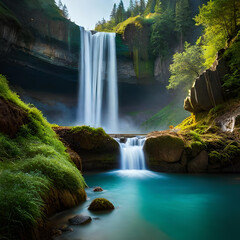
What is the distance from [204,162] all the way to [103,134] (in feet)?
16.8

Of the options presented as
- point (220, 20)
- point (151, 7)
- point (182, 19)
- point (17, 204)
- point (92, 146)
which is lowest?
point (17, 204)

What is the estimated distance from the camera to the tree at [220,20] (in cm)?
1321

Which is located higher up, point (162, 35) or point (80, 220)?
point (162, 35)

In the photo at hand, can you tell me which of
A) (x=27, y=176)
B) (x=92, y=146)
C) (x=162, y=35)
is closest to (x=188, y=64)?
(x=162, y=35)

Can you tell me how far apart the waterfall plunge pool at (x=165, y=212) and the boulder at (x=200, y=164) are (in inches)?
56.2

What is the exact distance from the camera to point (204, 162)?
888 centimetres

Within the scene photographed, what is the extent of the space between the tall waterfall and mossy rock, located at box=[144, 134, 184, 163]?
61.2 feet

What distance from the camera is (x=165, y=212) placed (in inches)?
167

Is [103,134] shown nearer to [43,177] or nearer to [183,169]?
[183,169]

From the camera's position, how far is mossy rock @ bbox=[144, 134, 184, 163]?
9234mm

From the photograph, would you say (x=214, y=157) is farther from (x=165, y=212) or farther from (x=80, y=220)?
(x=80, y=220)

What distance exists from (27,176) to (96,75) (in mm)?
25186

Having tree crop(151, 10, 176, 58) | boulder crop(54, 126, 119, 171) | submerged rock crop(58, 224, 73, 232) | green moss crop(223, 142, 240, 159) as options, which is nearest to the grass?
submerged rock crop(58, 224, 73, 232)

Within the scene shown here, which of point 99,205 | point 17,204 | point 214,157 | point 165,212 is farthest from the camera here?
point 214,157
